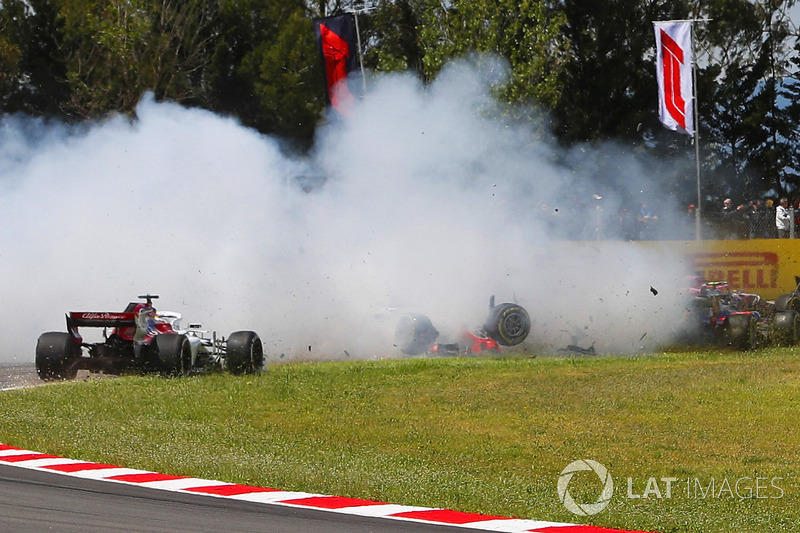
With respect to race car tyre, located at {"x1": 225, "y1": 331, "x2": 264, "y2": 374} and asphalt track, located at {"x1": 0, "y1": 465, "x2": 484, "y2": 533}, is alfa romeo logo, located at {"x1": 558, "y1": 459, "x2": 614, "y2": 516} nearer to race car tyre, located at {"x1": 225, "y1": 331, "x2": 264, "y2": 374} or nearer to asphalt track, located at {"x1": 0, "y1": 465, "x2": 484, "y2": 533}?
asphalt track, located at {"x1": 0, "y1": 465, "x2": 484, "y2": 533}

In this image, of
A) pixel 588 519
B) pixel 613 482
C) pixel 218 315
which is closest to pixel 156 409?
pixel 613 482

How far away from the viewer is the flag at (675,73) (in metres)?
32.6

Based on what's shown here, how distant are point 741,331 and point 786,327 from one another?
1.17m

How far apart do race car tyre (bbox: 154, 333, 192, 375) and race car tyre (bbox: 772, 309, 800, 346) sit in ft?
38.4

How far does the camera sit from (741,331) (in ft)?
76.0

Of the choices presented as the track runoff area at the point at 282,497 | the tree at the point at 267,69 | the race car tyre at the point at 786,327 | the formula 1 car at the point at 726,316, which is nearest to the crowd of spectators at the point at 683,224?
the formula 1 car at the point at 726,316

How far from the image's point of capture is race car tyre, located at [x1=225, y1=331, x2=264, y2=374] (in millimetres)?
18531

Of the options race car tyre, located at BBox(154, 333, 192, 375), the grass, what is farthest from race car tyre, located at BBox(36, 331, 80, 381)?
race car tyre, located at BBox(154, 333, 192, 375)

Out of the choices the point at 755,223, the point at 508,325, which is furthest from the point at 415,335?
the point at 755,223

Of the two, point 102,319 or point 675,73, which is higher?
point 675,73

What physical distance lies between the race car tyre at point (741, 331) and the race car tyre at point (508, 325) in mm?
3750

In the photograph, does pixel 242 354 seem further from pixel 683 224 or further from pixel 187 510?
pixel 683 224

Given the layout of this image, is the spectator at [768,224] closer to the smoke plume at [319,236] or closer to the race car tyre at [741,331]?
the smoke plume at [319,236]

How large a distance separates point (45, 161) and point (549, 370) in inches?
410
